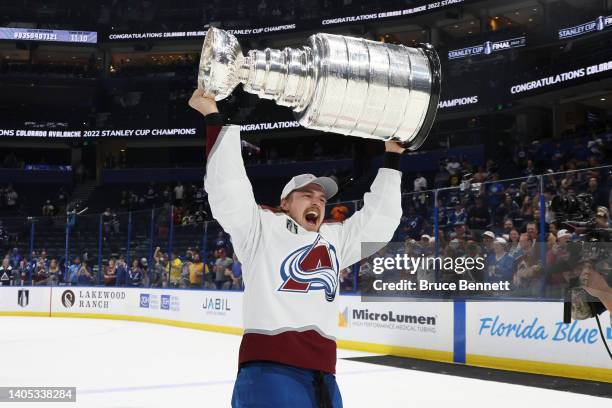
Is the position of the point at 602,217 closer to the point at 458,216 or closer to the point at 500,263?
the point at 500,263

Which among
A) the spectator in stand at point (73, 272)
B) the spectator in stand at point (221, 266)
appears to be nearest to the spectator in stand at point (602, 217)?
the spectator in stand at point (221, 266)

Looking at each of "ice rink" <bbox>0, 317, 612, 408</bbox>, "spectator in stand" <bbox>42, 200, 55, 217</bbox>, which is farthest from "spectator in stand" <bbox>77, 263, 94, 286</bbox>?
"spectator in stand" <bbox>42, 200, 55, 217</bbox>

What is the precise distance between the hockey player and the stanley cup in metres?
0.16

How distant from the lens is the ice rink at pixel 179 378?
6.26 meters

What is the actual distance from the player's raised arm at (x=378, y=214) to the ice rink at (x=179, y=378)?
357cm

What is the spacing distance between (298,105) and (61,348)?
9.44 m

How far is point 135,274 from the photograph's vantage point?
16.5m

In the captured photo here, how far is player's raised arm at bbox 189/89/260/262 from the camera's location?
7.60 feet

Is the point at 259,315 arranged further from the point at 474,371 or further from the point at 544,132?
the point at 544,132

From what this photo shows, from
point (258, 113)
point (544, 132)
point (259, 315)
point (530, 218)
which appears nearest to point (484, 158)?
point (544, 132)

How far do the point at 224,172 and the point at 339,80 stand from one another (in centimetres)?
48

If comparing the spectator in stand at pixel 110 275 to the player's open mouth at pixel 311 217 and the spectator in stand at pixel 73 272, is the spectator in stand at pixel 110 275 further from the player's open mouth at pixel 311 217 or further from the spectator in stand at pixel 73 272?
the player's open mouth at pixel 311 217

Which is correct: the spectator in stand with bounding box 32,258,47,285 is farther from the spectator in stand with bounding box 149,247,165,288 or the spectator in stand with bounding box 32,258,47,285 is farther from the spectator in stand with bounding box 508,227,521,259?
the spectator in stand with bounding box 508,227,521,259

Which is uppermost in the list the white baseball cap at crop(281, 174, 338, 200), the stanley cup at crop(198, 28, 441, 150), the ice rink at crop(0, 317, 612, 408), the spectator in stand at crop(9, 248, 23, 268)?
the stanley cup at crop(198, 28, 441, 150)
